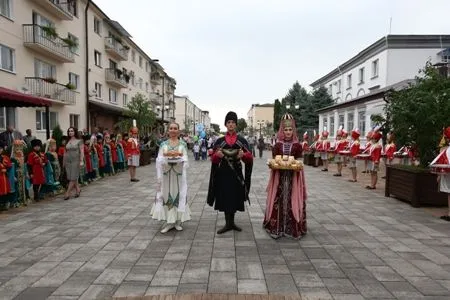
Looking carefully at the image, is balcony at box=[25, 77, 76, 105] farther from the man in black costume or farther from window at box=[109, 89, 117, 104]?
the man in black costume

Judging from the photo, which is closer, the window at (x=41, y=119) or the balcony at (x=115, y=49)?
the window at (x=41, y=119)

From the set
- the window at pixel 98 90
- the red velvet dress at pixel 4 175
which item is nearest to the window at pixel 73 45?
the window at pixel 98 90

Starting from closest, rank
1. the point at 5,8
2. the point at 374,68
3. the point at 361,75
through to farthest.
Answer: the point at 5,8 < the point at 374,68 < the point at 361,75

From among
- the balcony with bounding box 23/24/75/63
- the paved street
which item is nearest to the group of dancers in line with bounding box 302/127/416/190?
the paved street

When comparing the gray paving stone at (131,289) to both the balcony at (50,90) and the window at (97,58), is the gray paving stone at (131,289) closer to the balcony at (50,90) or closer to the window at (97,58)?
the balcony at (50,90)

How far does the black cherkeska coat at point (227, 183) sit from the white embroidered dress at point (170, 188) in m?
0.51

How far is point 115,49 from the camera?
31.0m

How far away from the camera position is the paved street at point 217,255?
4.07 metres

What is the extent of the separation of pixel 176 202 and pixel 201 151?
688 inches

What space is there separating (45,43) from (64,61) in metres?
2.96

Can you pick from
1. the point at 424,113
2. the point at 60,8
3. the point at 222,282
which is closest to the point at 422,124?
the point at 424,113

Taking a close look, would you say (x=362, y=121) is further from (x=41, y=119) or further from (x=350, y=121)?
(x=41, y=119)

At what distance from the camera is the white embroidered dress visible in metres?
6.34

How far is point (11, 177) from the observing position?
26.2 feet
